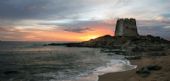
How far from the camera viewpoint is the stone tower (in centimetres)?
15650

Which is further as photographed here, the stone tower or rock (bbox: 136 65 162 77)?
the stone tower

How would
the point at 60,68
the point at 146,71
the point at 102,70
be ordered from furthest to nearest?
the point at 60,68 < the point at 102,70 < the point at 146,71

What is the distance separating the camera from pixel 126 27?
517 ft

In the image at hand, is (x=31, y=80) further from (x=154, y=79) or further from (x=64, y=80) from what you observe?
(x=154, y=79)

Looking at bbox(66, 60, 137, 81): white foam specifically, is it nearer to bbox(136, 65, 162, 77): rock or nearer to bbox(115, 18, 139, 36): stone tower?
bbox(136, 65, 162, 77): rock

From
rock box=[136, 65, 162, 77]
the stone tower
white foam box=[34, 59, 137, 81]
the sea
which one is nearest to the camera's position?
rock box=[136, 65, 162, 77]

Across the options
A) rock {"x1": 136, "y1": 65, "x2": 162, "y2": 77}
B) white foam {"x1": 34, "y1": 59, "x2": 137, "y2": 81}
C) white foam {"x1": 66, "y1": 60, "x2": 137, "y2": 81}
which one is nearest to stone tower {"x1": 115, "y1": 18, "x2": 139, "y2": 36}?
white foam {"x1": 66, "y1": 60, "x2": 137, "y2": 81}

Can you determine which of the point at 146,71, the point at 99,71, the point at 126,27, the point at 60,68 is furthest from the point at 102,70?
the point at 126,27

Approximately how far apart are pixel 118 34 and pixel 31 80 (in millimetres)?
138960

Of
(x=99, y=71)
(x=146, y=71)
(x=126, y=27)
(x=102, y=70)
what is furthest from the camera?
(x=126, y=27)

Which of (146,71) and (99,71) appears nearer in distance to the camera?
(146,71)

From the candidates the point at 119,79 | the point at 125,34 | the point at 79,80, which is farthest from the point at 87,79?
the point at 125,34

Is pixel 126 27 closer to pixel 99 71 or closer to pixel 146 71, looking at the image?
pixel 99 71

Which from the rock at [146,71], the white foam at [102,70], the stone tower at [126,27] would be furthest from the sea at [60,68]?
the stone tower at [126,27]
